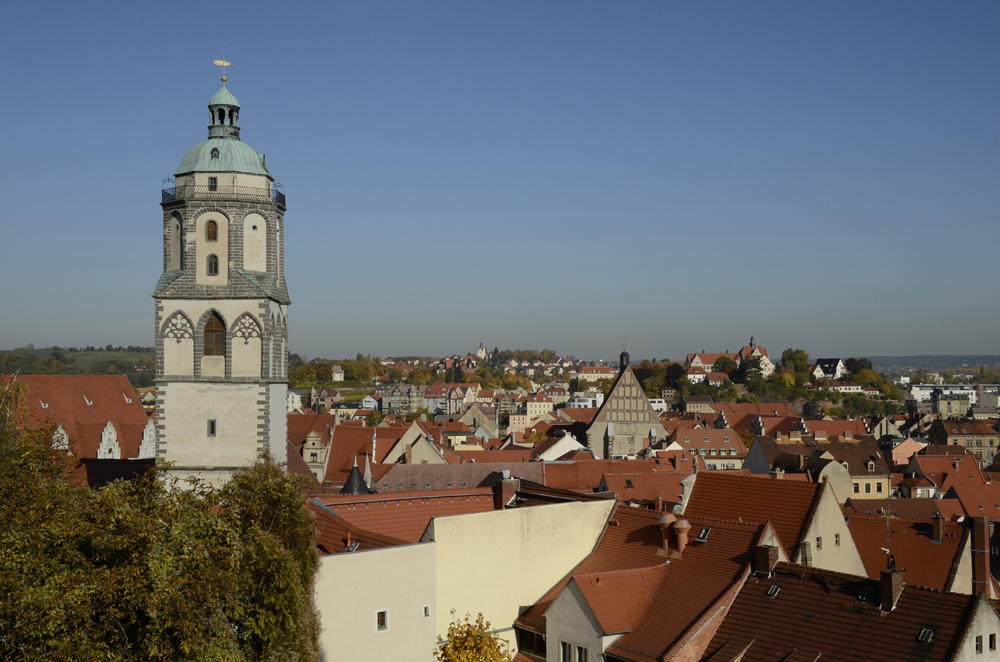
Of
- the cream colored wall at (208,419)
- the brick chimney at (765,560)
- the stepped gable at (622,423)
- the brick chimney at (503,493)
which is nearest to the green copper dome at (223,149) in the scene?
the cream colored wall at (208,419)

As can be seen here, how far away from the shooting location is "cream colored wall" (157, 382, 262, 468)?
1156 inches

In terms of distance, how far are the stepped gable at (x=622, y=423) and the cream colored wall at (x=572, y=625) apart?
194 ft

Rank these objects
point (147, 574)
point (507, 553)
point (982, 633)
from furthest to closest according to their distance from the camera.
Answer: point (507, 553)
point (982, 633)
point (147, 574)

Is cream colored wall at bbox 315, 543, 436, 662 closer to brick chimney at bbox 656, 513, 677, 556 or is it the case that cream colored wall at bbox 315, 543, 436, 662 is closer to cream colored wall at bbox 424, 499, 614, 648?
cream colored wall at bbox 424, 499, 614, 648

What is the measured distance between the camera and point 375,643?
73.0 ft

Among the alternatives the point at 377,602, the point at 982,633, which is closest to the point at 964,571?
the point at 982,633

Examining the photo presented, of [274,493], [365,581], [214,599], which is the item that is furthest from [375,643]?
[214,599]

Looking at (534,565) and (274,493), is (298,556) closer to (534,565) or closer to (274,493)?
(274,493)

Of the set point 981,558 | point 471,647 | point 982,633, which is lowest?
point 981,558

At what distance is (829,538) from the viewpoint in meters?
27.2

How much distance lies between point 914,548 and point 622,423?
52685 mm

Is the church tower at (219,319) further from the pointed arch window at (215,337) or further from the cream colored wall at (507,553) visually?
the cream colored wall at (507,553)

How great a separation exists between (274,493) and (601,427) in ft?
220

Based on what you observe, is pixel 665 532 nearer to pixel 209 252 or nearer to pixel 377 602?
pixel 377 602
